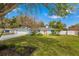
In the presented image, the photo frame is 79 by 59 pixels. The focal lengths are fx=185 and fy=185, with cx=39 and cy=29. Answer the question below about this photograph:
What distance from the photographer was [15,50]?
1474 mm

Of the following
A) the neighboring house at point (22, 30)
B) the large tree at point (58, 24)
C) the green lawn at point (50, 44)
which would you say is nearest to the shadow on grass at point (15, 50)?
the green lawn at point (50, 44)

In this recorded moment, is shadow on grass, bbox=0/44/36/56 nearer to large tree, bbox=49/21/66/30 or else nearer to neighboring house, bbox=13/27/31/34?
neighboring house, bbox=13/27/31/34

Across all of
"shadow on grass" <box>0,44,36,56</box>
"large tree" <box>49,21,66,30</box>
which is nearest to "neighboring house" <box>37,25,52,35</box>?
"large tree" <box>49,21,66,30</box>

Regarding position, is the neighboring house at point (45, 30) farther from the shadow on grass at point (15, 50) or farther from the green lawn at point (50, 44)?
the shadow on grass at point (15, 50)

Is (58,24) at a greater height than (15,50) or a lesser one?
greater

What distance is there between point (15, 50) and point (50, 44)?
283 mm

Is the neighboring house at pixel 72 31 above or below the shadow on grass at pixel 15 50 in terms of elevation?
above

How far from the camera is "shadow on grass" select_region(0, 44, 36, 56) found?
1.47 meters

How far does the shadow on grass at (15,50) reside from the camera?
147 cm

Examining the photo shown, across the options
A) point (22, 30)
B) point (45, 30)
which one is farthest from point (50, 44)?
point (22, 30)

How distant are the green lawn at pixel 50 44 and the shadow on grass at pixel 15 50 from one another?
0.02 meters

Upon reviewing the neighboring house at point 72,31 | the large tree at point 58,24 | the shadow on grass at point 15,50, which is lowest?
the shadow on grass at point 15,50

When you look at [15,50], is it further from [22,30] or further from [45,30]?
[45,30]

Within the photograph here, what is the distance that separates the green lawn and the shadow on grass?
0.02m
